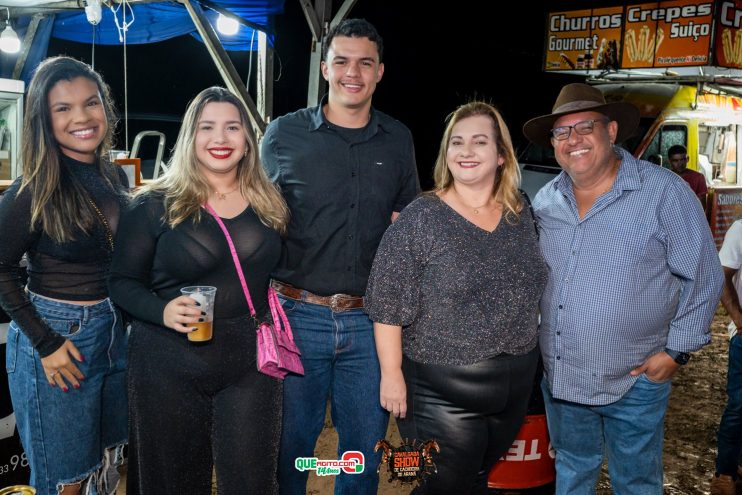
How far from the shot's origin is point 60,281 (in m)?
2.37

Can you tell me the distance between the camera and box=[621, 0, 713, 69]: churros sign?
9.47m

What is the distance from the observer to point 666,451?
428 centimetres

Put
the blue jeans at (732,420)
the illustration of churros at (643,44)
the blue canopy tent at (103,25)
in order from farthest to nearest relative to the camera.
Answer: the illustration of churros at (643,44) < the blue canopy tent at (103,25) < the blue jeans at (732,420)

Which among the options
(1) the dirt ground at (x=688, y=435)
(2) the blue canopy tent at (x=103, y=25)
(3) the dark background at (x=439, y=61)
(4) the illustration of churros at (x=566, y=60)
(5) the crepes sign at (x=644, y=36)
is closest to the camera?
(1) the dirt ground at (x=688, y=435)

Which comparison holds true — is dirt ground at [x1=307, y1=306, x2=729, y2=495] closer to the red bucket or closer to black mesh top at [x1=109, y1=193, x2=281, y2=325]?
the red bucket

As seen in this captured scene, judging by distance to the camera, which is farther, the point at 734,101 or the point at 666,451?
the point at 734,101

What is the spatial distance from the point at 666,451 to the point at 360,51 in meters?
3.45

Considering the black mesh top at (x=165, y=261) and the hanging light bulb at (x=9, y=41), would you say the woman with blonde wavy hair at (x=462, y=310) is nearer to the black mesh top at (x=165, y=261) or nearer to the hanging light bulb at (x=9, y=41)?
the black mesh top at (x=165, y=261)

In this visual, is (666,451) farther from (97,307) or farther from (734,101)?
(734,101)

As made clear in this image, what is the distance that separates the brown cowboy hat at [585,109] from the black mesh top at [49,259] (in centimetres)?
195

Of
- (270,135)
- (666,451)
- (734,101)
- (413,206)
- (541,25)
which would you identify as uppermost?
(541,25)

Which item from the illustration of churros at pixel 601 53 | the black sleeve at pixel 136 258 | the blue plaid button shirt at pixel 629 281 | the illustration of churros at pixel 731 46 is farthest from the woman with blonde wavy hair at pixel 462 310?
the illustration of churros at pixel 601 53

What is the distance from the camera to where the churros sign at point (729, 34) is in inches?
368

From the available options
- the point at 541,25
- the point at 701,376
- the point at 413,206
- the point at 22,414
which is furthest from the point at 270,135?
the point at 541,25
